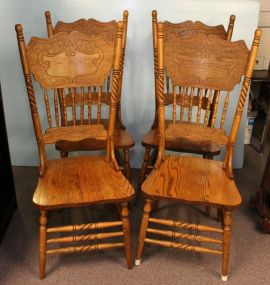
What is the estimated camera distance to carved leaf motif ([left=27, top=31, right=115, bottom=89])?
147 cm

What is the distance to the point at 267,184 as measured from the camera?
6.15 ft

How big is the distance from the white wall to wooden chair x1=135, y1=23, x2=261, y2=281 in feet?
1.53

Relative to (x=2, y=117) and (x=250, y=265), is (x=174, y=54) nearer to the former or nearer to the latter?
(x=2, y=117)

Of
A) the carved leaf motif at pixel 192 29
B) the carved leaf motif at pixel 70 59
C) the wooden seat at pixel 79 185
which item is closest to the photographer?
the wooden seat at pixel 79 185

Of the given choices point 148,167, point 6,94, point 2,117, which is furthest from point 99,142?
point 6,94

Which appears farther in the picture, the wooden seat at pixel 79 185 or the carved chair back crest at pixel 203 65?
the carved chair back crest at pixel 203 65

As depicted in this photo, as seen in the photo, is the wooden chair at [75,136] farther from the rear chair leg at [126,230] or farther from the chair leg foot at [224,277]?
the chair leg foot at [224,277]

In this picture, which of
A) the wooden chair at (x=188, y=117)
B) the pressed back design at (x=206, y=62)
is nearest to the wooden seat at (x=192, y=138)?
the wooden chair at (x=188, y=117)

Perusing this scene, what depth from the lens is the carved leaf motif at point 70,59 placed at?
4.84ft

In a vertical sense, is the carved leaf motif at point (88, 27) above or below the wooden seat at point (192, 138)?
above

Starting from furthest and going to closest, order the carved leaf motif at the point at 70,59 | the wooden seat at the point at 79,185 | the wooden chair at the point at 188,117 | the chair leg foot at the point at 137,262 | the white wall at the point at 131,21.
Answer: the white wall at the point at 131,21
the wooden chair at the point at 188,117
the chair leg foot at the point at 137,262
the carved leaf motif at the point at 70,59
the wooden seat at the point at 79,185

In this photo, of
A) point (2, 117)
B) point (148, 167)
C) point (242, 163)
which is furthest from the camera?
point (242, 163)

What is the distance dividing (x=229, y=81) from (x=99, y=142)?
71 centimetres

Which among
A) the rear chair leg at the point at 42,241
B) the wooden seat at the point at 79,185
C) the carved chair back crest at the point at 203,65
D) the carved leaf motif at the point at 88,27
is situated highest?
the carved leaf motif at the point at 88,27
